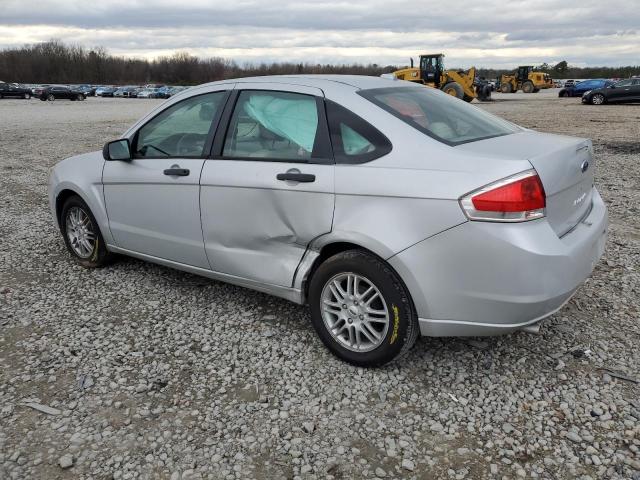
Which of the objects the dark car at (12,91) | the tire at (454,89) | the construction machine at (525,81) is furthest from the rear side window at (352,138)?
the dark car at (12,91)

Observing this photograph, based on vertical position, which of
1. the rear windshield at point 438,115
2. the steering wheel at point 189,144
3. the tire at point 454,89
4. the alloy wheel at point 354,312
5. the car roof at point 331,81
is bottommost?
the alloy wheel at point 354,312

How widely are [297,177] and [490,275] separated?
125 centimetres

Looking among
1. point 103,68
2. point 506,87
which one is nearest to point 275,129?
point 506,87

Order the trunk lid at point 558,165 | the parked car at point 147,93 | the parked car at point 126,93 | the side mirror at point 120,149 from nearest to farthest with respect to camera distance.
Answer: the trunk lid at point 558,165
the side mirror at point 120,149
the parked car at point 147,93
the parked car at point 126,93

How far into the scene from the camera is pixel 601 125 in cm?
1759

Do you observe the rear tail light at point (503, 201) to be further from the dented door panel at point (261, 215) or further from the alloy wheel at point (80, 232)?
the alloy wheel at point (80, 232)

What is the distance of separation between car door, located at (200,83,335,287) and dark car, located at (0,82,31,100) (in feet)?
171

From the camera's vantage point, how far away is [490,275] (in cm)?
273

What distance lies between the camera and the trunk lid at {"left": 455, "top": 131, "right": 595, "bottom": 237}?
2846 mm

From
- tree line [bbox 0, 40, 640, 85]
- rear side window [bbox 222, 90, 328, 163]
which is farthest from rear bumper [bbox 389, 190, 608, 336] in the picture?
tree line [bbox 0, 40, 640, 85]

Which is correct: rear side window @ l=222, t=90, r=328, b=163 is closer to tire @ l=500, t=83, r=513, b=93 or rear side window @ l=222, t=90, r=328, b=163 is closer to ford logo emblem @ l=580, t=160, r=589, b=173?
ford logo emblem @ l=580, t=160, r=589, b=173

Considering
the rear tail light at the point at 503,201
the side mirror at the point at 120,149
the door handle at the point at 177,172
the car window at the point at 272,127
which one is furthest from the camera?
A: the side mirror at the point at 120,149

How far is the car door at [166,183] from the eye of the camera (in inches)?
152

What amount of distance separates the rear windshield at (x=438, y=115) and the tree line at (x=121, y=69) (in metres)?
88.9
